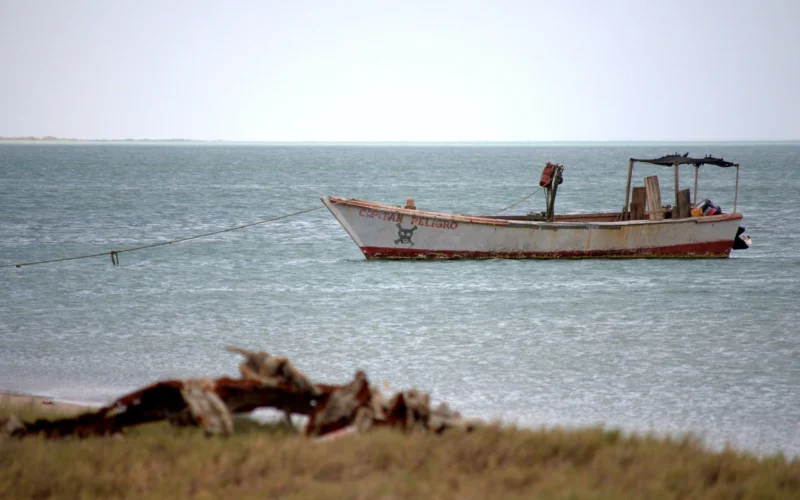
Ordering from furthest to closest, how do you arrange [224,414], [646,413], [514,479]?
[646,413], [224,414], [514,479]

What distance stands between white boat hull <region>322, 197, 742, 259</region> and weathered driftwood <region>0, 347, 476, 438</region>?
16.2 m

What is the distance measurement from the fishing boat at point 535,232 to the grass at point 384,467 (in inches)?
662

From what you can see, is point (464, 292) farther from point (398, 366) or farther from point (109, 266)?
point (109, 266)

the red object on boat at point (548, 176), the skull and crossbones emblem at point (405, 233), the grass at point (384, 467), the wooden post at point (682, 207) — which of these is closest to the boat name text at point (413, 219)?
the skull and crossbones emblem at point (405, 233)

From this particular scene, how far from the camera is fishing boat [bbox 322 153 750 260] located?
24.2 m

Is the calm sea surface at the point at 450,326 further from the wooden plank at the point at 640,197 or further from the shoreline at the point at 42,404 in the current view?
the wooden plank at the point at 640,197

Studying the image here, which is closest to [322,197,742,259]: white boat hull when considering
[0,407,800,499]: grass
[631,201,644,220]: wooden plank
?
[631,201,644,220]: wooden plank

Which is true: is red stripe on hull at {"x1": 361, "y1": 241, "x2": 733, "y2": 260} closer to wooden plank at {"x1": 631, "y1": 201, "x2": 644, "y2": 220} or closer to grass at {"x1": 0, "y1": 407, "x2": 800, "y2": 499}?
wooden plank at {"x1": 631, "y1": 201, "x2": 644, "y2": 220}

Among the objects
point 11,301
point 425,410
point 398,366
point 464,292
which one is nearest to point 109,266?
point 11,301

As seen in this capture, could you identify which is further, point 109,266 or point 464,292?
point 109,266

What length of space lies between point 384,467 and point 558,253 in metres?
19.2

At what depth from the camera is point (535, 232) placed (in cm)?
2427

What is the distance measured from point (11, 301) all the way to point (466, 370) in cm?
1120

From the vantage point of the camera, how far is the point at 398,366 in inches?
521
